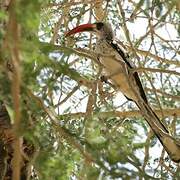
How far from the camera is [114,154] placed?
123 centimetres

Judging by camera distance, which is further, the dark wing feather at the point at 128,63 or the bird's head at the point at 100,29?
the bird's head at the point at 100,29

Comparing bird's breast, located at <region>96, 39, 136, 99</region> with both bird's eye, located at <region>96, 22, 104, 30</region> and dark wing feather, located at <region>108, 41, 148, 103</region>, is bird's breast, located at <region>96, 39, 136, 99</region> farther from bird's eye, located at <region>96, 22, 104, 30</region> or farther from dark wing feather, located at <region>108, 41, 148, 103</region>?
bird's eye, located at <region>96, 22, 104, 30</region>

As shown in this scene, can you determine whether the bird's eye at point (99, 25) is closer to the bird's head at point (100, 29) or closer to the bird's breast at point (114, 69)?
the bird's head at point (100, 29)

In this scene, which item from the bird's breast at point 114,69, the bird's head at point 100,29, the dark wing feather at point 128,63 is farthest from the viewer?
the bird's head at point 100,29

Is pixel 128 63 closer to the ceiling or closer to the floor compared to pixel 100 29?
closer to the floor

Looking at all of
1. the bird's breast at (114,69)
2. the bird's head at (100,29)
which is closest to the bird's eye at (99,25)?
the bird's head at (100,29)

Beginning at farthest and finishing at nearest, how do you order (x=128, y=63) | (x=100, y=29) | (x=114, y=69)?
(x=100, y=29), (x=114, y=69), (x=128, y=63)

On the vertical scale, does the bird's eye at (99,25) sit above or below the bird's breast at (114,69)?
above

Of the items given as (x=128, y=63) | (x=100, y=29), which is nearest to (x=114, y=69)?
(x=128, y=63)

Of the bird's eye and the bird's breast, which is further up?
the bird's eye

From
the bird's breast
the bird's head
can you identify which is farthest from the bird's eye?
the bird's breast

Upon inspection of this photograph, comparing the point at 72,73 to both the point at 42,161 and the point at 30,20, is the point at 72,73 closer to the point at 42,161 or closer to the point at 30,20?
the point at 42,161

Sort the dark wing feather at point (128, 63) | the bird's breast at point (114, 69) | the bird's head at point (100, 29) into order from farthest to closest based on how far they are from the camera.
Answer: the bird's head at point (100, 29) < the bird's breast at point (114, 69) < the dark wing feather at point (128, 63)

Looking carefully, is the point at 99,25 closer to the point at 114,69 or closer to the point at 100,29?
the point at 100,29
